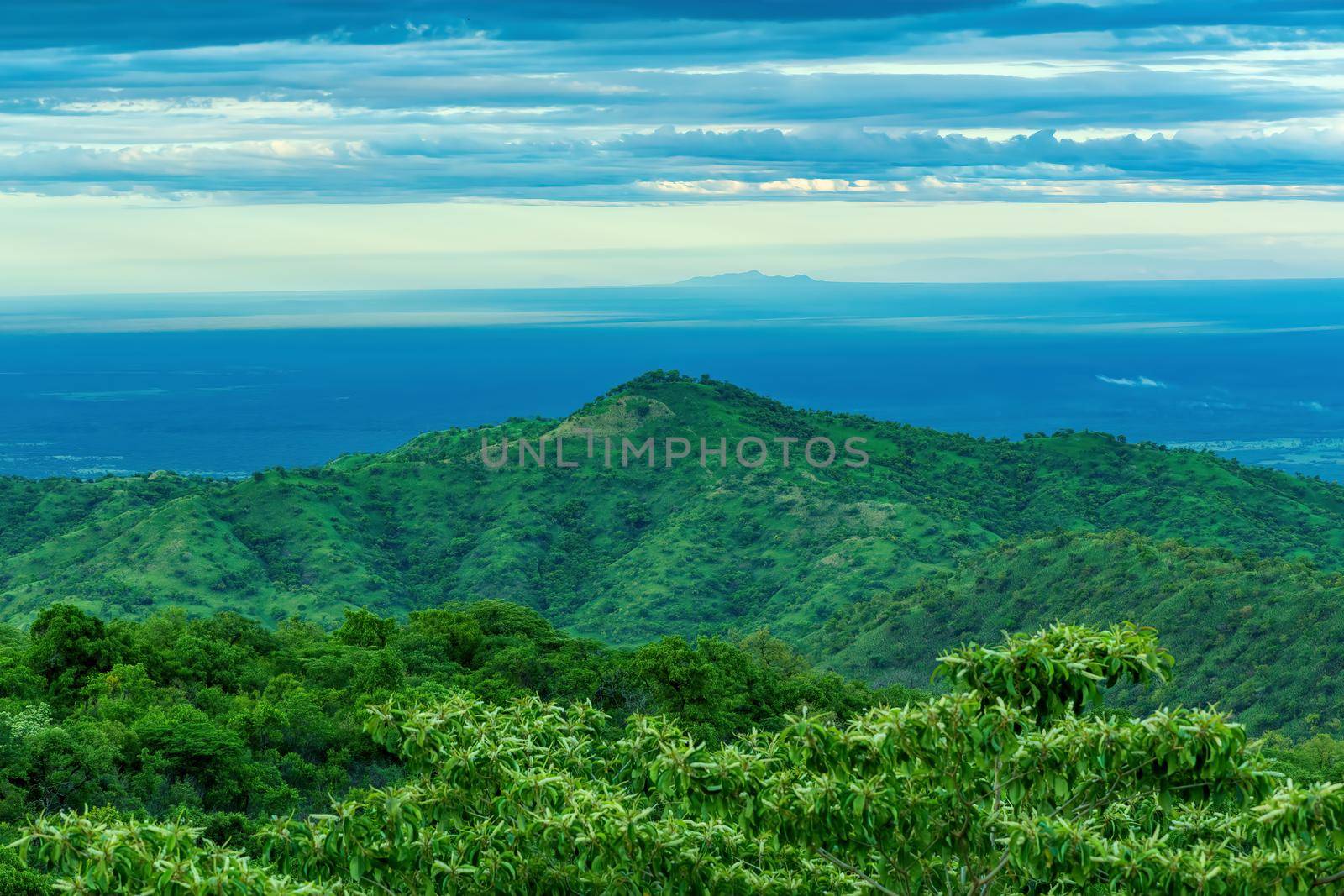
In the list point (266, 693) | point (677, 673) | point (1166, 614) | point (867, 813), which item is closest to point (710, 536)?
point (1166, 614)

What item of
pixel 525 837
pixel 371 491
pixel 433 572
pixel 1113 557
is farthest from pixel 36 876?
pixel 371 491

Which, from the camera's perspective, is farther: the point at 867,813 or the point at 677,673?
the point at 677,673

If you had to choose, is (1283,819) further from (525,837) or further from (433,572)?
(433,572)

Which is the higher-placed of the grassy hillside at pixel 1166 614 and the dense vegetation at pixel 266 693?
the dense vegetation at pixel 266 693

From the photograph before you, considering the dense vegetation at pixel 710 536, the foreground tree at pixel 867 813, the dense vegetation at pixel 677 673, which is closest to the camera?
the foreground tree at pixel 867 813

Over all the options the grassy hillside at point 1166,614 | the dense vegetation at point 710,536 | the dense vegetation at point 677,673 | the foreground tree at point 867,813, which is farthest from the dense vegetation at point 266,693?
the dense vegetation at point 710,536

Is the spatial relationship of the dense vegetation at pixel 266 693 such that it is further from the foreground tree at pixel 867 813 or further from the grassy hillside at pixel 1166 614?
the grassy hillside at pixel 1166 614

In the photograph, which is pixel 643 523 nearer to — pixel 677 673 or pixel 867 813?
pixel 677 673
